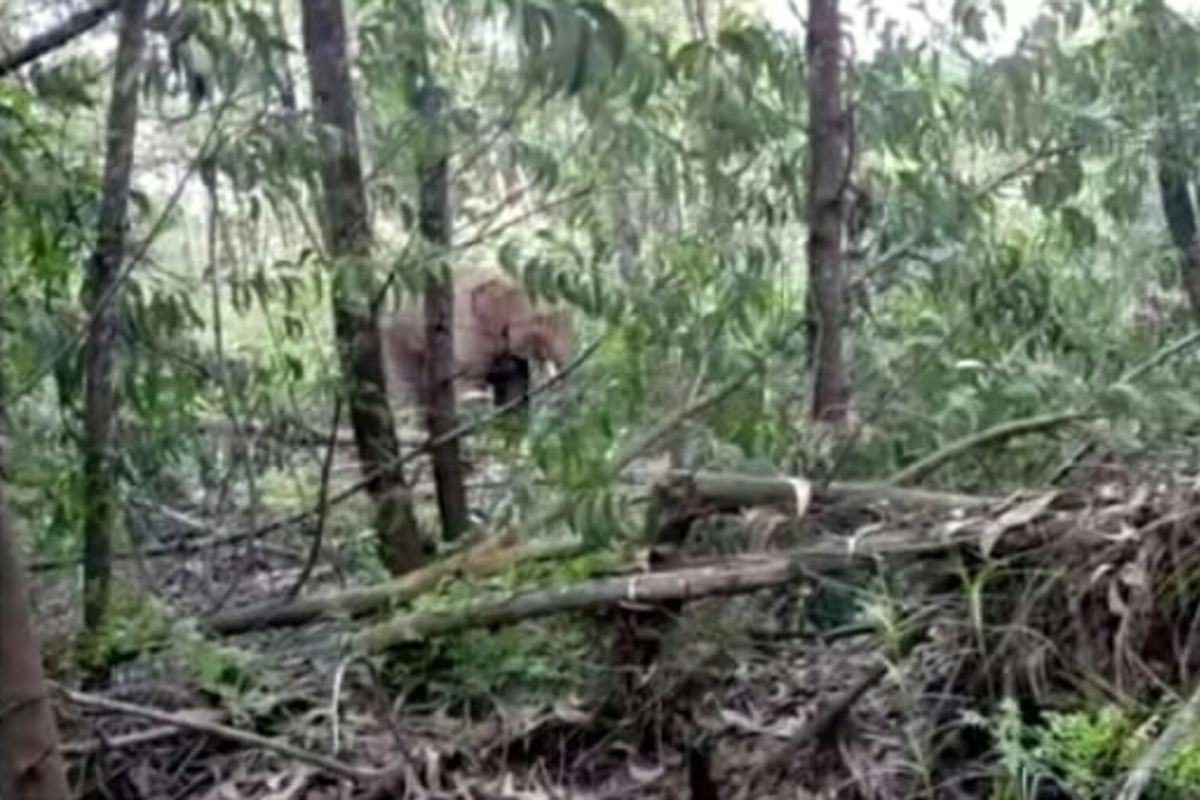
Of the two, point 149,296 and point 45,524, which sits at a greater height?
point 149,296

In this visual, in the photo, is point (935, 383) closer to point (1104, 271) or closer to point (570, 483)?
point (570, 483)

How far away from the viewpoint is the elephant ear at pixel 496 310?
20.6 ft

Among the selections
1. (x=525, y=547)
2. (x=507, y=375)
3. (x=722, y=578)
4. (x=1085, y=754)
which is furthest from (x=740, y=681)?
(x=507, y=375)

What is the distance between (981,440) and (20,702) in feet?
5.26

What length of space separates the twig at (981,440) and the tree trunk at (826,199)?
1.57 feet

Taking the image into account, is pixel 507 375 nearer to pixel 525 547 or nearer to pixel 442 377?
pixel 442 377

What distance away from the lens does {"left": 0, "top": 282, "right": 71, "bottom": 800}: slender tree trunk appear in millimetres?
1867

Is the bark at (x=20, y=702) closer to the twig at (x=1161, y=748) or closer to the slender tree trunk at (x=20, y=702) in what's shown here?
the slender tree trunk at (x=20, y=702)

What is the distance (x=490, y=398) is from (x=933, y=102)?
266 cm

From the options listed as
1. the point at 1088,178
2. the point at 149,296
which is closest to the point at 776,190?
the point at 1088,178

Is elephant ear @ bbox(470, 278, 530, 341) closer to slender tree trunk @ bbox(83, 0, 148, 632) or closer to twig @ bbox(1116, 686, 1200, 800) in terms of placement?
slender tree trunk @ bbox(83, 0, 148, 632)

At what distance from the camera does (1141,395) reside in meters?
3.07

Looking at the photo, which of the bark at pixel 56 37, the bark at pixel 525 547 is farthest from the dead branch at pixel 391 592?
the bark at pixel 56 37

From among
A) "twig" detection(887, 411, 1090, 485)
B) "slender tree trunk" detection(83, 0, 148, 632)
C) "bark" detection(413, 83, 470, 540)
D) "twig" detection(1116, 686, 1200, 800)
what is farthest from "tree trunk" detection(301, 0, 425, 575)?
"twig" detection(1116, 686, 1200, 800)
